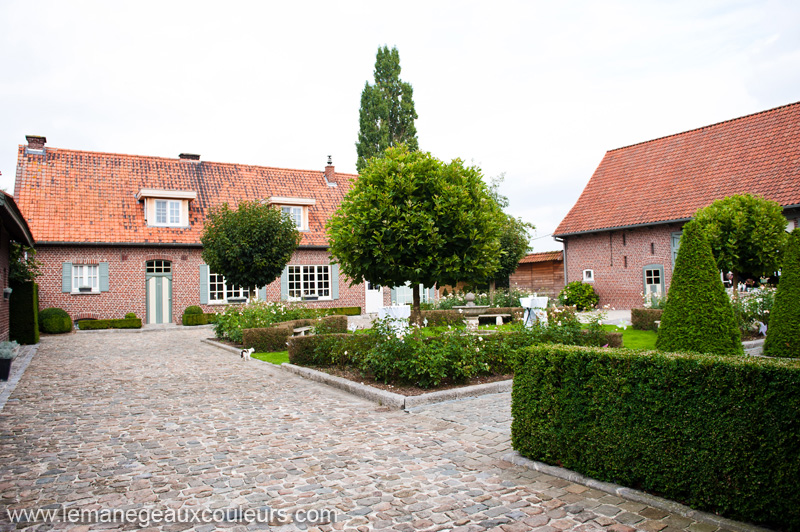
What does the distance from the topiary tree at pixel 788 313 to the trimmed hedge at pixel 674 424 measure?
22.5ft

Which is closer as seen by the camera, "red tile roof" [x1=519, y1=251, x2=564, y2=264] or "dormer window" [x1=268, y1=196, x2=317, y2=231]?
"dormer window" [x1=268, y1=196, x2=317, y2=231]

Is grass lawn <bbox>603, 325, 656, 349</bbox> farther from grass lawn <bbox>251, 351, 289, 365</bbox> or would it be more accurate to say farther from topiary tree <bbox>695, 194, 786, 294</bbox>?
grass lawn <bbox>251, 351, 289, 365</bbox>

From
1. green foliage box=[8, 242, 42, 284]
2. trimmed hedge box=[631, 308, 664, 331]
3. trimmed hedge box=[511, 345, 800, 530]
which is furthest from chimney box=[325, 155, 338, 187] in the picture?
trimmed hedge box=[511, 345, 800, 530]

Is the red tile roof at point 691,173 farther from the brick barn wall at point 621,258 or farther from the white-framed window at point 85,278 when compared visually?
the white-framed window at point 85,278

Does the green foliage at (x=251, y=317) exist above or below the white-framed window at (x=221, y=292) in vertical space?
below

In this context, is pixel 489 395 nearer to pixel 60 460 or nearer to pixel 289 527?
pixel 289 527

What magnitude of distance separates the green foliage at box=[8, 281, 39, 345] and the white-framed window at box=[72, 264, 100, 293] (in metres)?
5.71

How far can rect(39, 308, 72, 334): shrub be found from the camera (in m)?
18.6

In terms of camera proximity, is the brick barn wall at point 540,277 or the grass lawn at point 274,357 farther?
the brick barn wall at point 540,277

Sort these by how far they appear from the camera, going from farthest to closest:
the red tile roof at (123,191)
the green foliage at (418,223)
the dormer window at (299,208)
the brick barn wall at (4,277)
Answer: the dormer window at (299,208) < the red tile roof at (123,191) < the brick barn wall at (4,277) < the green foliage at (418,223)

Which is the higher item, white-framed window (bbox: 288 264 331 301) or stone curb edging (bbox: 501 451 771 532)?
white-framed window (bbox: 288 264 331 301)

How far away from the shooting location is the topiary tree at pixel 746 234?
42.7 feet

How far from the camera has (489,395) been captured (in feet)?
24.3

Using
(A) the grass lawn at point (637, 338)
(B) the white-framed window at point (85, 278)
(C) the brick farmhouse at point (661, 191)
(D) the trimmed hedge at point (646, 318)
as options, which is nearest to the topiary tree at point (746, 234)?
(D) the trimmed hedge at point (646, 318)
